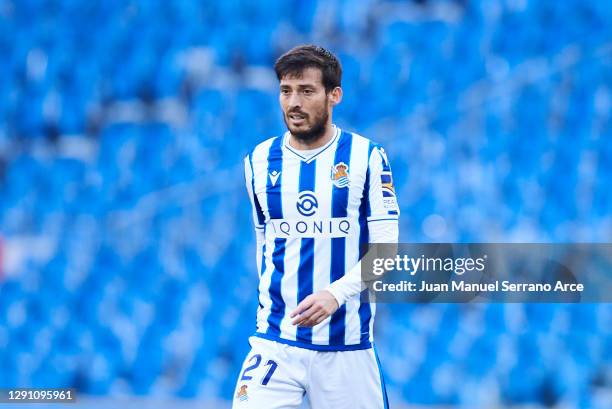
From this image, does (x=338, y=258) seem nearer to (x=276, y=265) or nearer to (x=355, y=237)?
(x=355, y=237)

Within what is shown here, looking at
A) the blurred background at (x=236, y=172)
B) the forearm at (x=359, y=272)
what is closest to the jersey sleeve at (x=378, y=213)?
the forearm at (x=359, y=272)

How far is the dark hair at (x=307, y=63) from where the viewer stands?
10.6ft

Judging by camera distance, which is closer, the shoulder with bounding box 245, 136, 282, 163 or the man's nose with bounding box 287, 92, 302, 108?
the man's nose with bounding box 287, 92, 302, 108

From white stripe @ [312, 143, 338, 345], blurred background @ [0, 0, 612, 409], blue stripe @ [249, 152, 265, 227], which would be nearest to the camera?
white stripe @ [312, 143, 338, 345]

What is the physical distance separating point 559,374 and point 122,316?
8.96ft

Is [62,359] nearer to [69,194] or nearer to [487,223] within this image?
[69,194]

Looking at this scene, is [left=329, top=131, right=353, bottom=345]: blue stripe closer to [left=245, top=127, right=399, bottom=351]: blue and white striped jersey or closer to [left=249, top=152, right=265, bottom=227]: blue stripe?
[left=245, top=127, right=399, bottom=351]: blue and white striped jersey

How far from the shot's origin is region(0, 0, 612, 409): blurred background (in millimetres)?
6605

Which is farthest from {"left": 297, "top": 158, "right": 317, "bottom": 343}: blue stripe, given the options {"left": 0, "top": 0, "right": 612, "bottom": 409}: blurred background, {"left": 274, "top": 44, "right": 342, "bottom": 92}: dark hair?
{"left": 0, "top": 0, "right": 612, "bottom": 409}: blurred background

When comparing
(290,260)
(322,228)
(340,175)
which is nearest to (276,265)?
(290,260)

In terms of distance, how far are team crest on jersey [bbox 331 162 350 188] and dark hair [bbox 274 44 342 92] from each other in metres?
0.23

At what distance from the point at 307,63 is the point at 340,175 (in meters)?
0.35

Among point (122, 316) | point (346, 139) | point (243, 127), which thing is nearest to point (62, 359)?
point (122, 316)

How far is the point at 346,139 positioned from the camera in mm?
3359
